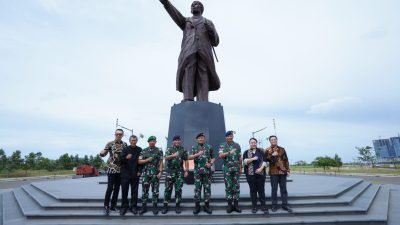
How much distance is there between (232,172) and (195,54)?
598 cm

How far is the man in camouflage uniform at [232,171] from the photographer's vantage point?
16.1 feet

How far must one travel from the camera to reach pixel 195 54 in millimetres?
9797

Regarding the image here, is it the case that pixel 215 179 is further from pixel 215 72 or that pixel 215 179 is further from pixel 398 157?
pixel 398 157

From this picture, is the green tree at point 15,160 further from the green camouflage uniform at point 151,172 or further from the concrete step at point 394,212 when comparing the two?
the concrete step at point 394,212

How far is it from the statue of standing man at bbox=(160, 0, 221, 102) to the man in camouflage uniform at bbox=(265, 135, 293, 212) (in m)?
5.02

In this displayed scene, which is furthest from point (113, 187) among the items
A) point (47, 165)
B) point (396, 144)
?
point (396, 144)

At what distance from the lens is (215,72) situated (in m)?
10.3

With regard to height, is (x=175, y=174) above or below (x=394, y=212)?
above

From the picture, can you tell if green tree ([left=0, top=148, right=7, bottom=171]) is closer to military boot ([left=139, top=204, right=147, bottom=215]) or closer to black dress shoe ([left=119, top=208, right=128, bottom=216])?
black dress shoe ([left=119, top=208, right=128, bottom=216])

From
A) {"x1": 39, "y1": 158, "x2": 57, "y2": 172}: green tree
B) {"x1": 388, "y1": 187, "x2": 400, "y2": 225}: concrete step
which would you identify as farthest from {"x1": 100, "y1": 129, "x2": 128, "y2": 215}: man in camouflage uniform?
{"x1": 39, "y1": 158, "x2": 57, "y2": 172}: green tree

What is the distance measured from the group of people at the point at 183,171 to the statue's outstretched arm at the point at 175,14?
644cm

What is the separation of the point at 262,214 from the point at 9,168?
4497cm

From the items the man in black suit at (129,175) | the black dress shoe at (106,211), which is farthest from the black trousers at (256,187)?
the black dress shoe at (106,211)

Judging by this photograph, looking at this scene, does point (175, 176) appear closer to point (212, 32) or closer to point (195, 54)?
point (195, 54)
